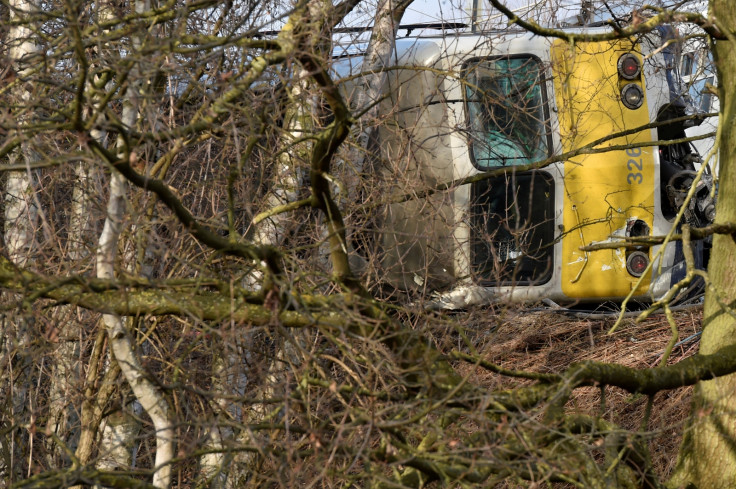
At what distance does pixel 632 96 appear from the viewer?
28.3 ft

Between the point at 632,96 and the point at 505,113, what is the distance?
4.80 feet

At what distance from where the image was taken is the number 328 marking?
27.8 feet

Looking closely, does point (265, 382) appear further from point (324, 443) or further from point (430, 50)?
point (430, 50)

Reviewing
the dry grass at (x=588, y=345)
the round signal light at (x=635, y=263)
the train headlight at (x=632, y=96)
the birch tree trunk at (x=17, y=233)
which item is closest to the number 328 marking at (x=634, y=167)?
the train headlight at (x=632, y=96)

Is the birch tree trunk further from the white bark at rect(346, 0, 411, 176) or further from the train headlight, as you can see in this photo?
the train headlight

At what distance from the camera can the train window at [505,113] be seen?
7.20 meters

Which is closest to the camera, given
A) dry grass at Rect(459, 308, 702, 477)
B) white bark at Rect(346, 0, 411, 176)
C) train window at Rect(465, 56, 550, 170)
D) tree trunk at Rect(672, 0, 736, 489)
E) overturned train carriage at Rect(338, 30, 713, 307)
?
tree trunk at Rect(672, 0, 736, 489)

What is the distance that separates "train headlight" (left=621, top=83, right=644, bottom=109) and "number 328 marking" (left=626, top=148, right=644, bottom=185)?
47 cm

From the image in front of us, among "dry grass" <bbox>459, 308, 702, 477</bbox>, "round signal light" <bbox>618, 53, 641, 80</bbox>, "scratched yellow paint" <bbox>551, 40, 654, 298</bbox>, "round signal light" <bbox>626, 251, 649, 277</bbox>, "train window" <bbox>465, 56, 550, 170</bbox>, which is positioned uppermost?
"round signal light" <bbox>618, 53, 641, 80</bbox>

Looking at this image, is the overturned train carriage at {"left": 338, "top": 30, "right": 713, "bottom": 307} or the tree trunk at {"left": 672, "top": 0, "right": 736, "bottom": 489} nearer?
the tree trunk at {"left": 672, "top": 0, "right": 736, "bottom": 489}

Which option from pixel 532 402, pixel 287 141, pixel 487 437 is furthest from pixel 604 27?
pixel 487 437

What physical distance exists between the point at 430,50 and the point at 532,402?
176 inches

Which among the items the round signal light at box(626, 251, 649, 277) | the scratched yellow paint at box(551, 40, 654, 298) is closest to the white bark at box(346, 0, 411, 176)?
the scratched yellow paint at box(551, 40, 654, 298)

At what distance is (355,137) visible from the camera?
640 centimetres
